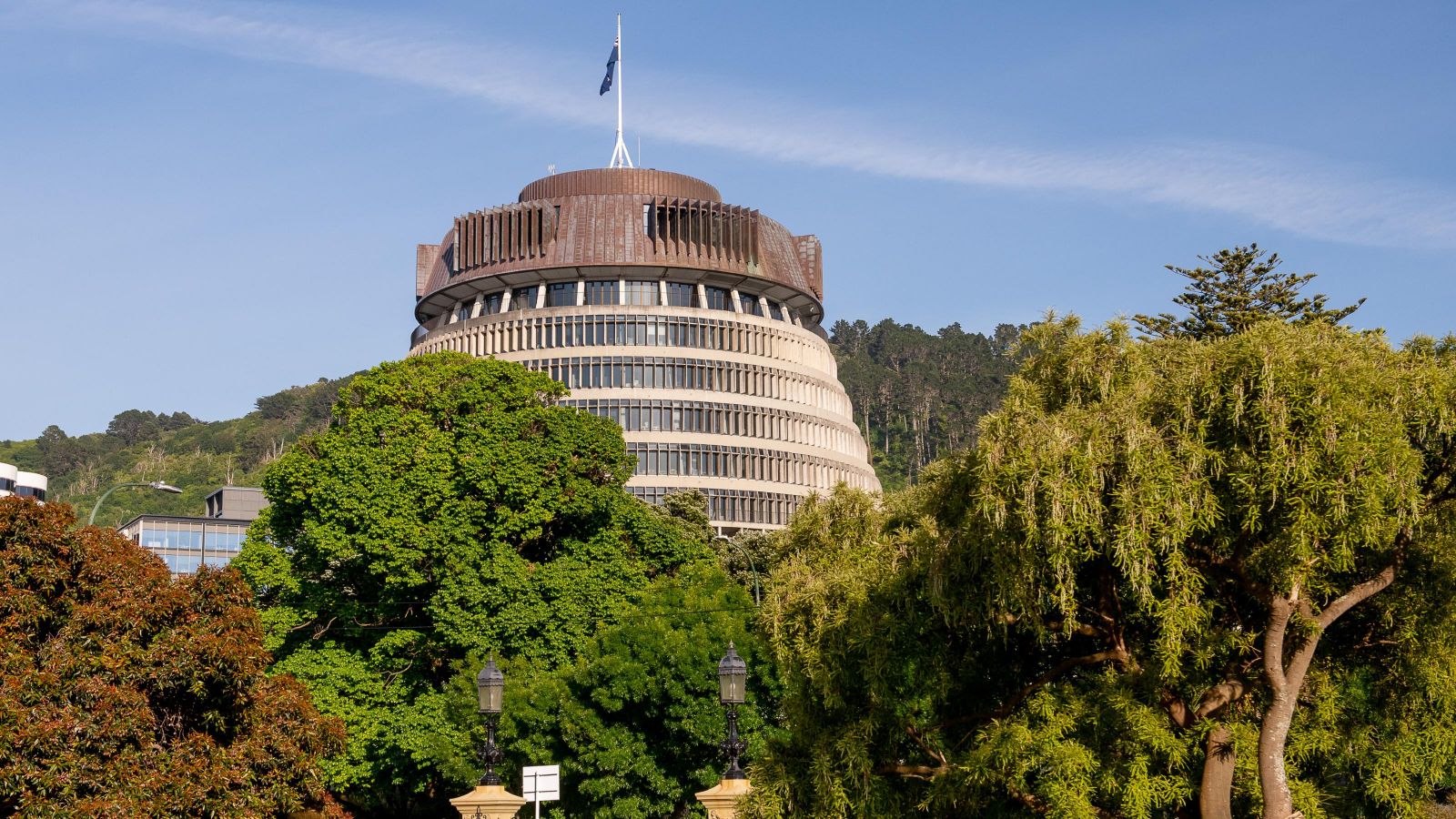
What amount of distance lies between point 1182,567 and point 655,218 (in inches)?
3481

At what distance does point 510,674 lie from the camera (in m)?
49.9

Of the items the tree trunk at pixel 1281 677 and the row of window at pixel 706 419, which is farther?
the row of window at pixel 706 419

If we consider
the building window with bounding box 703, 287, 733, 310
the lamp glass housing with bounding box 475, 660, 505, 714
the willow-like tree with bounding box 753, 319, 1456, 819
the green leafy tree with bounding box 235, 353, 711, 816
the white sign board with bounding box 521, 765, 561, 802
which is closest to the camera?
the willow-like tree with bounding box 753, 319, 1456, 819

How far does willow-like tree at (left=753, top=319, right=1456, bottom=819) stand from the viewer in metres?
24.0

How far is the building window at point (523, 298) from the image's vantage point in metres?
112

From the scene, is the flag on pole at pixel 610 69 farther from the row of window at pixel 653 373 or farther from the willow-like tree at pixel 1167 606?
the willow-like tree at pixel 1167 606

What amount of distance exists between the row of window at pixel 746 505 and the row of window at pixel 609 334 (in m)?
9.59

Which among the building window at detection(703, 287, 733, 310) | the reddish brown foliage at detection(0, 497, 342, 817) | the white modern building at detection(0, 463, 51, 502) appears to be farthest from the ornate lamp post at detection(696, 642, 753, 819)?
the white modern building at detection(0, 463, 51, 502)

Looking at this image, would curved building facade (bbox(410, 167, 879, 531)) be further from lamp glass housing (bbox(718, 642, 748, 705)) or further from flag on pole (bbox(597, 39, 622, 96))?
lamp glass housing (bbox(718, 642, 748, 705))

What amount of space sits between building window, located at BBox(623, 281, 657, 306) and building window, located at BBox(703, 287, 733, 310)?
3692 mm

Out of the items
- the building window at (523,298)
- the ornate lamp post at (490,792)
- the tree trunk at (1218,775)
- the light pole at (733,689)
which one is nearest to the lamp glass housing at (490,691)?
the ornate lamp post at (490,792)

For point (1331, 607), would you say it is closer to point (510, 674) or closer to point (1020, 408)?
point (1020, 408)

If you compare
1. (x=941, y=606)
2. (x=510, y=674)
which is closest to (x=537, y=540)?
(x=510, y=674)

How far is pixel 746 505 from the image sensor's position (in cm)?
11019
